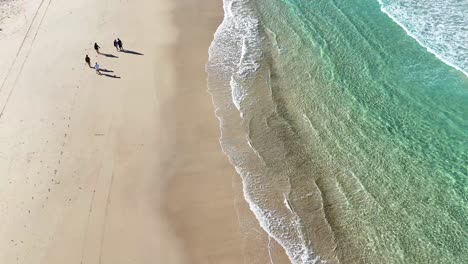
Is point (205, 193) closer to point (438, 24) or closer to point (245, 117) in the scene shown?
point (245, 117)

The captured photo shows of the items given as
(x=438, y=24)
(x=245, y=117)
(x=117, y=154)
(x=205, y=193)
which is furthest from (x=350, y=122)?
(x=438, y=24)

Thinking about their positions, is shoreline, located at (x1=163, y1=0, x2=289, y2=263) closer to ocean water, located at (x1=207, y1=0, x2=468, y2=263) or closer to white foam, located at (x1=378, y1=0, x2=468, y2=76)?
ocean water, located at (x1=207, y1=0, x2=468, y2=263)

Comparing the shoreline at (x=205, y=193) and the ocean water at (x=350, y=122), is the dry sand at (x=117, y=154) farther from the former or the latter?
the ocean water at (x=350, y=122)

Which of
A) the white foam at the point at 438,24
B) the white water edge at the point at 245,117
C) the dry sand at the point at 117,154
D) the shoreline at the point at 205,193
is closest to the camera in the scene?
the shoreline at the point at 205,193

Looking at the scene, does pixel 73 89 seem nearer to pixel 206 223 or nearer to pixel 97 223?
pixel 97 223

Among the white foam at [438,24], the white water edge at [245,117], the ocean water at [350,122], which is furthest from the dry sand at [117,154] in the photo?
the white foam at [438,24]

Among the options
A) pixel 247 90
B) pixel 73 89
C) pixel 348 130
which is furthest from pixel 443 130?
pixel 73 89
